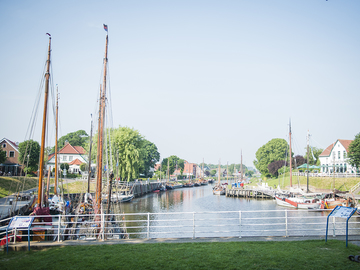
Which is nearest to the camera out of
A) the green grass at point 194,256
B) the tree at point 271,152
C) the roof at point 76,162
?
the green grass at point 194,256

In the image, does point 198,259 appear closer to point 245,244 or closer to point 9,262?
point 245,244

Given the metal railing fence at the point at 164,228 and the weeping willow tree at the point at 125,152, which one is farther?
the weeping willow tree at the point at 125,152

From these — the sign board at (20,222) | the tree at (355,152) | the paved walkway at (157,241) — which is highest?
the tree at (355,152)

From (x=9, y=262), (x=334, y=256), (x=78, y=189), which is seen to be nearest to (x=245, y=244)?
(x=334, y=256)

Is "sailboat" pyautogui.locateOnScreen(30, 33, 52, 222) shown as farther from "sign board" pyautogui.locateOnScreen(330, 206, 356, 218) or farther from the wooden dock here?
the wooden dock

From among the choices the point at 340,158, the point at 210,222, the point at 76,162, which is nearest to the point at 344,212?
the point at 210,222

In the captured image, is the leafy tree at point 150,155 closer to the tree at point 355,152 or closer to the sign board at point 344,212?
the tree at point 355,152

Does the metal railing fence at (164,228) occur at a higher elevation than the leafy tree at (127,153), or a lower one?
lower

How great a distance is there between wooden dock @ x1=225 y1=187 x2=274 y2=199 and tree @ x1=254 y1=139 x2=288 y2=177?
32951 millimetres

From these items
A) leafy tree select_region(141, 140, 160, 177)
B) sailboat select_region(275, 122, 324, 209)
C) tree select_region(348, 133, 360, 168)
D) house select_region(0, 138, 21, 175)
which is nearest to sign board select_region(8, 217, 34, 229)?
sailboat select_region(275, 122, 324, 209)

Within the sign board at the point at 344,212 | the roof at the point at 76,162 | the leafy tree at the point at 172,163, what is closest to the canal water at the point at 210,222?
the sign board at the point at 344,212

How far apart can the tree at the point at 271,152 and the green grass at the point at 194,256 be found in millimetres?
92443

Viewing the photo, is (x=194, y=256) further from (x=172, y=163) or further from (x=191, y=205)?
(x=172, y=163)

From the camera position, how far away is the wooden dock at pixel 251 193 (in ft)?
204
